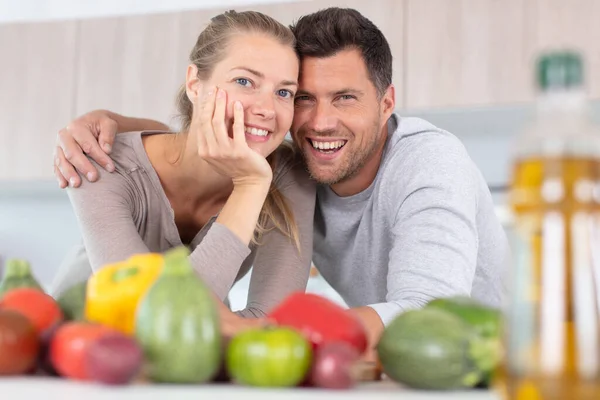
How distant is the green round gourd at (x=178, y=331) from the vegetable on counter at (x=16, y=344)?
0.11 m

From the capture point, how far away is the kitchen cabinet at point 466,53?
2814 mm

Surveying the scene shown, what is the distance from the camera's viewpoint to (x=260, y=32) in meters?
1.62

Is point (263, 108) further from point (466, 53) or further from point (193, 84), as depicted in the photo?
point (466, 53)

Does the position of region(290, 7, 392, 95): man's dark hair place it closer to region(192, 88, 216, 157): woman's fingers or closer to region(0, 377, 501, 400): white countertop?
region(192, 88, 216, 157): woman's fingers

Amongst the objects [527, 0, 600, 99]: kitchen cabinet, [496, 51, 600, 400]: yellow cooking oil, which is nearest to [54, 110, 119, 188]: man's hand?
[496, 51, 600, 400]: yellow cooking oil

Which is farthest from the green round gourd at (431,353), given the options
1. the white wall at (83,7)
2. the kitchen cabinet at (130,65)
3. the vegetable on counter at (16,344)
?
the white wall at (83,7)

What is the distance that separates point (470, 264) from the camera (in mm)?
1436

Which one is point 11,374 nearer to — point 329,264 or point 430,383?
point 430,383

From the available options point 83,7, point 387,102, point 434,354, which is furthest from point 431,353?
point 83,7

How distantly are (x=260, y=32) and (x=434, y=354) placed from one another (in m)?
1.16

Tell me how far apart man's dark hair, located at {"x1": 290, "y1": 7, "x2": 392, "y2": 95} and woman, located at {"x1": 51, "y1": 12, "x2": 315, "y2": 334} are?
7 centimetres

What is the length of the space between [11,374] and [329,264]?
130 centimetres

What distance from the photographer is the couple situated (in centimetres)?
144

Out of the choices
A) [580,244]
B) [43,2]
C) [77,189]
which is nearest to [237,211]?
[77,189]
